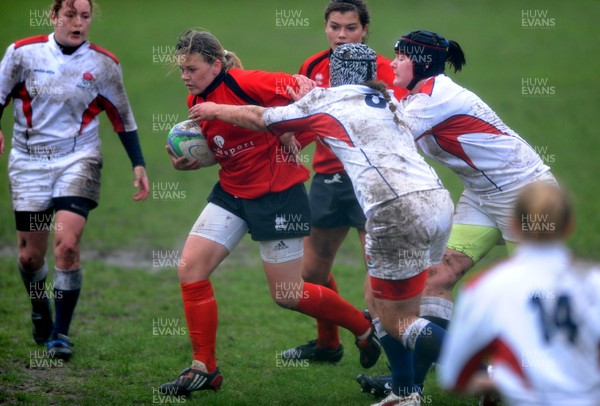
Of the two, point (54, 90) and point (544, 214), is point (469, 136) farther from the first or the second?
point (54, 90)

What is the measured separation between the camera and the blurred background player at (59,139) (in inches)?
262

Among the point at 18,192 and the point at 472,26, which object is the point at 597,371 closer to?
the point at 18,192

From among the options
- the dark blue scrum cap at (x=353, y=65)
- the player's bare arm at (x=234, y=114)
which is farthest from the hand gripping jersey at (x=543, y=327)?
the player's bare arm at (x=234, y=114)

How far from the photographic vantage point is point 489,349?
3314 mm

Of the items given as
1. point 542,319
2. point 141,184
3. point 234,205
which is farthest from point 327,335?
point 542,319

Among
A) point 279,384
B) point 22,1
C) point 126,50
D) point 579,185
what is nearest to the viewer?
point 279,384

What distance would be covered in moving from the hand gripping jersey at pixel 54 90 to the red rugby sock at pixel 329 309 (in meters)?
2.18

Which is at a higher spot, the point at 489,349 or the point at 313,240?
the point at 489,349

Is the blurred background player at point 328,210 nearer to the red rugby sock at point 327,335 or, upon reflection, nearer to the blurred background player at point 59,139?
the red rugby sock at point 327,335

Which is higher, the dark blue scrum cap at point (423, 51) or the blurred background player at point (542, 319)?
the dark blue scrum cap at point (423, 51)

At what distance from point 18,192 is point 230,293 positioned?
2.77m

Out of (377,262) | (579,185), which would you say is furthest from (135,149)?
(579,185)

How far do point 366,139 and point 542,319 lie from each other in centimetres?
196

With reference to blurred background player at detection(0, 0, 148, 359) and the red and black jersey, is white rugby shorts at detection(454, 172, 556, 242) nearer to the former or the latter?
the red and black jersey
